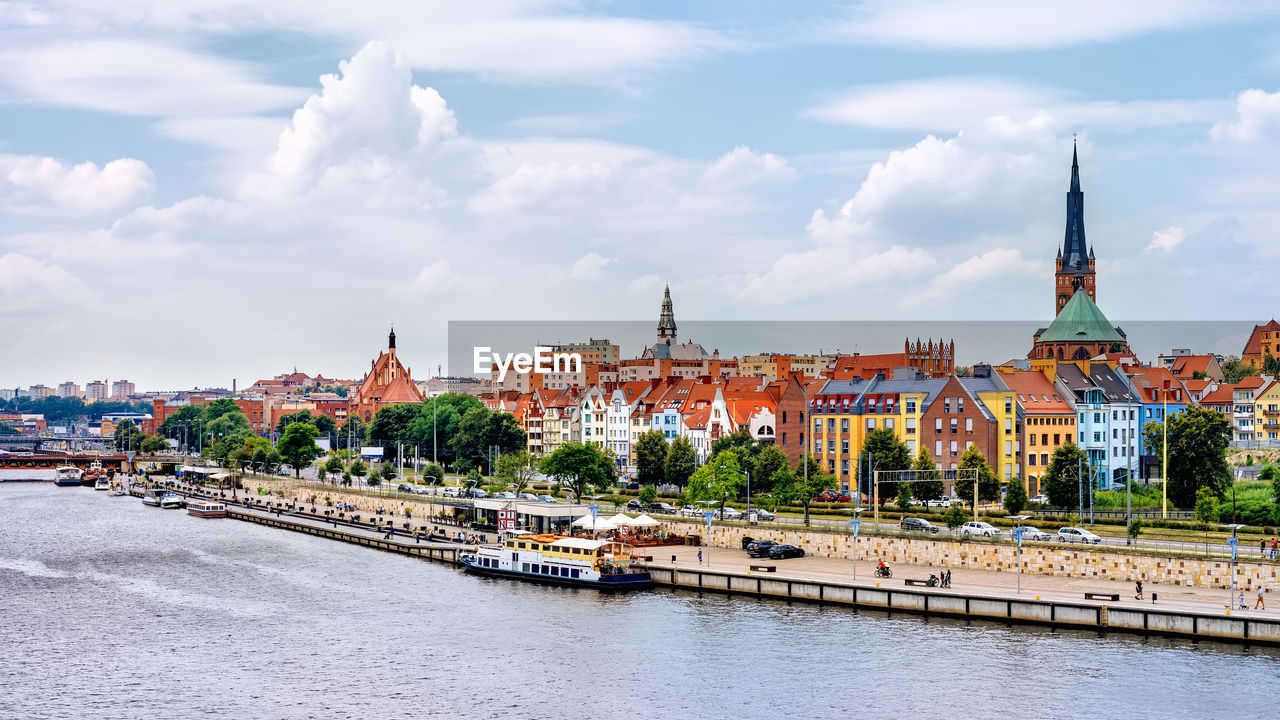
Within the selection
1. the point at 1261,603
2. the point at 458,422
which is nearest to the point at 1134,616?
the point at 1261,603

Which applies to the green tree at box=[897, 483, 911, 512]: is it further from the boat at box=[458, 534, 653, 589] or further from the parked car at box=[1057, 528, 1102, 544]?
the boat at box=[458, 534, 653, 589]

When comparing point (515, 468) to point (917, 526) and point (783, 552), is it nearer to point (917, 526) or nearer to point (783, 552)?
point (783, 552)

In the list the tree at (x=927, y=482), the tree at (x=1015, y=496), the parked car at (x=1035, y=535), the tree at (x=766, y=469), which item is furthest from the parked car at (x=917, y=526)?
the tree at (x=766, y=469)

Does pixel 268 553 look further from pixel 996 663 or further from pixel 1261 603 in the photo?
pixel 1261 603

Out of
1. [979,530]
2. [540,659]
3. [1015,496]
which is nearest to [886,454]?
[1015,496]

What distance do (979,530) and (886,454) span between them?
23.1 metres

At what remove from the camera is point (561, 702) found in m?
54.4

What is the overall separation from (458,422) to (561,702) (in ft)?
443

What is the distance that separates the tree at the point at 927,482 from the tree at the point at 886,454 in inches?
66.7

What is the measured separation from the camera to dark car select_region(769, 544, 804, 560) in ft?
290

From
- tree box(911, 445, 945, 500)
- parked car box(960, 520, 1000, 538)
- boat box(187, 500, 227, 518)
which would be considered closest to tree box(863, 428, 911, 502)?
tree box(911, 445, 945, 500)

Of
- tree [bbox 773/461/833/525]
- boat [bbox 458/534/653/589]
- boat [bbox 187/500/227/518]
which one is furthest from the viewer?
boat [bbox 187/500/227/518]

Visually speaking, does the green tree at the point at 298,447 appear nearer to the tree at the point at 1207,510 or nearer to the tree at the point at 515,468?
the tree at the point at 515,468

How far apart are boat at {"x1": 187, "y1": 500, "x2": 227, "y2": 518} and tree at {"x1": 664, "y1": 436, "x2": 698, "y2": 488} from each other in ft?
163
